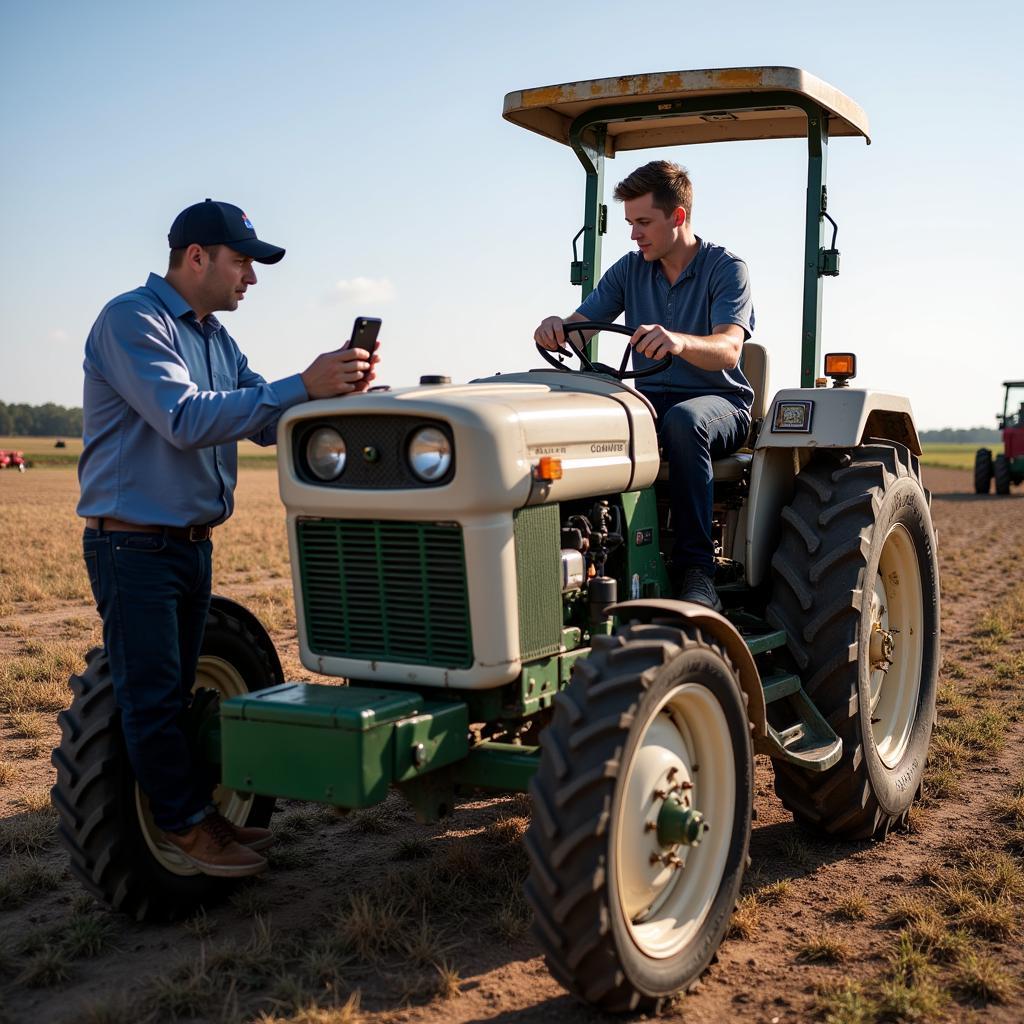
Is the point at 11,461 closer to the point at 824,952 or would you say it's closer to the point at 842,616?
→ the point at 842,616

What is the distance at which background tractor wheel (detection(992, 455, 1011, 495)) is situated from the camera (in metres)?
28.6

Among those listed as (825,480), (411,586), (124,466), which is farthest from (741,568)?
(124,466)

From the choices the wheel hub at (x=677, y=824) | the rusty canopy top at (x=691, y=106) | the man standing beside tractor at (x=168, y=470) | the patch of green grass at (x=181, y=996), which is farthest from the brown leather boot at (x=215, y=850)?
the rusty canopy top at (x=691, y=106)

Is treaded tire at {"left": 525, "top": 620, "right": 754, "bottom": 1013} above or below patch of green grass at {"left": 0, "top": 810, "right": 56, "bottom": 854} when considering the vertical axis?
above

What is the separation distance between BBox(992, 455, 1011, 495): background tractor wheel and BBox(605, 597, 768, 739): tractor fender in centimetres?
2703

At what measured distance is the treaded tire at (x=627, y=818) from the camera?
3107 millimetres

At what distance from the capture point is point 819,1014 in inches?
133

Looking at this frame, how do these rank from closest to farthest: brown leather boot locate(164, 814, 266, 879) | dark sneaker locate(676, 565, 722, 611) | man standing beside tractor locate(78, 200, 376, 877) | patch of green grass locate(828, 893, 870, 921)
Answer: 1. man standing beside tractor locate(78, 200, 376, 877)
2. brown leather boot locate(164, 814, 266, 879)
3. patch of green grass locate(828, 893, 870, 921)
4. dark sneaker locate(676, 565, 722, 611)

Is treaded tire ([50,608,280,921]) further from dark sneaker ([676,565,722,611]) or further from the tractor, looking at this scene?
dark sneaker ([676,565,722,611])

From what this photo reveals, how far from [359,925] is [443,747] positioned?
742mm

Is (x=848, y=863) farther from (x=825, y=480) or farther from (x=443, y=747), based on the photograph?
(x=443, y=747)

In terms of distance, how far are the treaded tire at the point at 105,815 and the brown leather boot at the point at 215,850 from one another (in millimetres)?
133

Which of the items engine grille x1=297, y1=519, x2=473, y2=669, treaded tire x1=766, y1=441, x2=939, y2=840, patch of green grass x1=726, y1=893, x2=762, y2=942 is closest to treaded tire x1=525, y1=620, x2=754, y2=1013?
patch of green grass x1=726, y1=893, x2=762, y2=942

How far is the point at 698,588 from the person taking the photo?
434 centimetres
